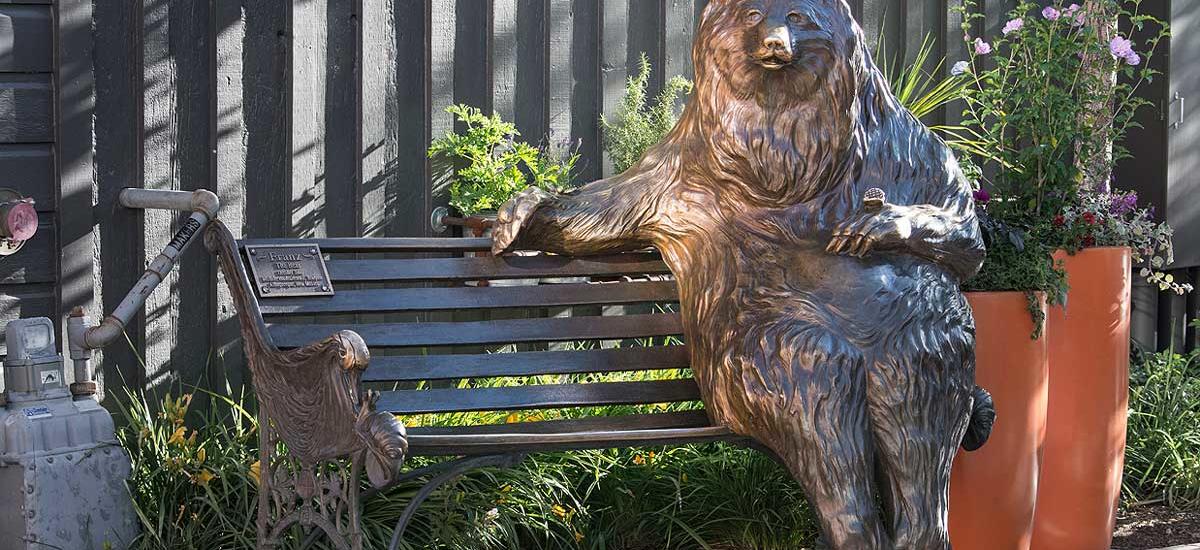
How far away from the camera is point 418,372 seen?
298cm

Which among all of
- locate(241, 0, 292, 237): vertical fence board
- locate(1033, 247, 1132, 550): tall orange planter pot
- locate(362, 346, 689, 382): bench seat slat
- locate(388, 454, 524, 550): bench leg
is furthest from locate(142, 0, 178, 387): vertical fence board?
locate(1033, 247, 1132, 550): tall orange planter pot

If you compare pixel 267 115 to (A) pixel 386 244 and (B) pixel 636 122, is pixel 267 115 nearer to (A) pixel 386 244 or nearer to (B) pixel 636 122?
(A) pixel 386 244

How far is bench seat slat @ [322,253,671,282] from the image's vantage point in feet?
10.3

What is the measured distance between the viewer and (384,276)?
3.16m

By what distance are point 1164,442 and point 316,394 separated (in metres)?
3.03

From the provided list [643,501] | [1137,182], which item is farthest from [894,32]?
[643,501]

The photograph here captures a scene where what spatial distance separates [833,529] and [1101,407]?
1.44 metres

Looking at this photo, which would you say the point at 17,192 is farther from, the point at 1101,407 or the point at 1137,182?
the point at 1137,182

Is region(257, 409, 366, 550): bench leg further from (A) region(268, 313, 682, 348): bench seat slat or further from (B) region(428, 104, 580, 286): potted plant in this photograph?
(B) region(428, 104, 580, 286): potted plant

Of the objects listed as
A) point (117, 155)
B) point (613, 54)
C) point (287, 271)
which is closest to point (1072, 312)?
point (613, 54)

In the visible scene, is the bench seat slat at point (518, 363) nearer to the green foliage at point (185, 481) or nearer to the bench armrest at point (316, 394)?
the bench armrest at point (316, 394)

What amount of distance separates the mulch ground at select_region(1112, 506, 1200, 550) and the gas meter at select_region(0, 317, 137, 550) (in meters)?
2.85

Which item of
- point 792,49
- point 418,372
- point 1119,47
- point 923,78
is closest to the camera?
point 792,49

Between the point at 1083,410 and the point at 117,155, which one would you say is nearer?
the point at 117,155
